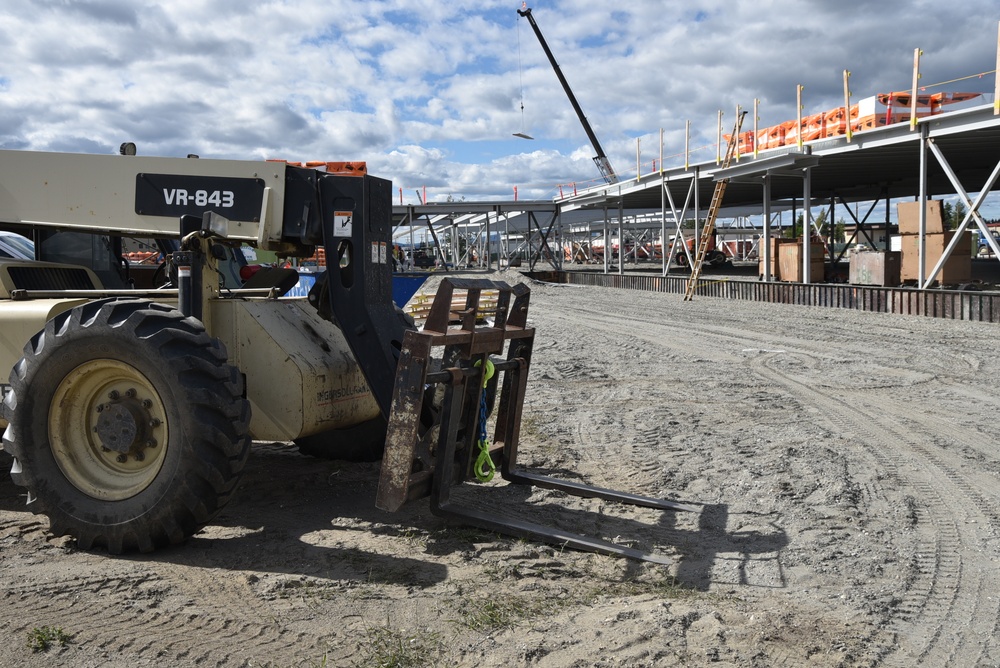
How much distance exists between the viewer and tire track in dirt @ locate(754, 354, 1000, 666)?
3.83 meters

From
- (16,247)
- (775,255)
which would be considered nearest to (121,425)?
(16,247)

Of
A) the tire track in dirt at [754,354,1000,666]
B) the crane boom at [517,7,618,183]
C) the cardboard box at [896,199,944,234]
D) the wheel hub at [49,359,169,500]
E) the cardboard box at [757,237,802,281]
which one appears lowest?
the tire track in dirt at [754,354,1000,666]

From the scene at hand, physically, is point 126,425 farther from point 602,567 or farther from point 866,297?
point 866,297

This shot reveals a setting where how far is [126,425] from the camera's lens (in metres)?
4.99

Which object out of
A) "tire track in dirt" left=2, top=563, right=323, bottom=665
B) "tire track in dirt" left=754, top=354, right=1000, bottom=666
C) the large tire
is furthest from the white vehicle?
"tire track in dirt" left=754, top=354, right=1000, bottom=666

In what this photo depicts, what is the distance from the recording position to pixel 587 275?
38156 millimetres

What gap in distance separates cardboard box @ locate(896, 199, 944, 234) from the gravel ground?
1381cm

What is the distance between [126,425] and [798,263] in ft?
77.2

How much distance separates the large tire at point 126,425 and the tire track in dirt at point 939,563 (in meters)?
3.54

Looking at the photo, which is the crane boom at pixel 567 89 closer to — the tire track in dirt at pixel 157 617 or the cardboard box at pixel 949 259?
the cardboard box at pixel 949 259

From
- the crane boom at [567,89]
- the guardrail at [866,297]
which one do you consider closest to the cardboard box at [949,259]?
the guardrail at [866,297]

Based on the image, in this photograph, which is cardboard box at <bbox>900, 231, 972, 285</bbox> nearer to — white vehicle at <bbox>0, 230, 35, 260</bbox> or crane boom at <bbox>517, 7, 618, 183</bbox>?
white vehicle at <bbox>0, 230, 35, 260</bbox>

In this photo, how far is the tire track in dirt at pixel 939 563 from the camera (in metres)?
3.83

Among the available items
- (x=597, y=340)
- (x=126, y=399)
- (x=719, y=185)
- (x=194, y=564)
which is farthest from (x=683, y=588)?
(x=719, y=185)
